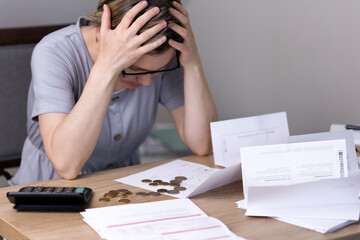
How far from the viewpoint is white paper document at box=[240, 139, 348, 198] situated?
1.27 metres

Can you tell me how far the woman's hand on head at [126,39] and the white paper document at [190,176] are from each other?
0.28m

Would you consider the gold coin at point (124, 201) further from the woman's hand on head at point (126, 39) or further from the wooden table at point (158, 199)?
the woman's hand on head at point (126, 39)

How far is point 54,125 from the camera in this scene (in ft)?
5.33

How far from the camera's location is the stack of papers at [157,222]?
113 centimetres

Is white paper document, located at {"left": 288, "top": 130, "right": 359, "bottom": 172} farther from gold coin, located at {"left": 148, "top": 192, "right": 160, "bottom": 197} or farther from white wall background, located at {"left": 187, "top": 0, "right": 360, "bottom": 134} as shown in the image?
white wall background, located at {"left": 187, "top": 0, "right": 360, "bottom": 134}

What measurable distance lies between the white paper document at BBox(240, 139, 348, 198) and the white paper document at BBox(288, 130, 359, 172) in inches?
3.0

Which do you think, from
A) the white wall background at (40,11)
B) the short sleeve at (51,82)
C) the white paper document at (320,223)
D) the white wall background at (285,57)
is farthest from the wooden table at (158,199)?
the white wall background at (40,11)

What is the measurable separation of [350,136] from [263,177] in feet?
0.80

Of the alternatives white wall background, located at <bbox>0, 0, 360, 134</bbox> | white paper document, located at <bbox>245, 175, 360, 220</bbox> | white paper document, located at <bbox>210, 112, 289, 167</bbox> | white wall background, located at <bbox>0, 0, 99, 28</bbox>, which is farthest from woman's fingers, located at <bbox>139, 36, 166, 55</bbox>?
white wall background, located at <bbox>0, 0, 99, 28</bbox>

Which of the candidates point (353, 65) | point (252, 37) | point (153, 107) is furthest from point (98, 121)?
point (252, 37)

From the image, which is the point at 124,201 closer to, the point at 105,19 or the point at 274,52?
the point at 105,19

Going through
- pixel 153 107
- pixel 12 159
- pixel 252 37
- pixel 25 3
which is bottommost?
pixel 12 159

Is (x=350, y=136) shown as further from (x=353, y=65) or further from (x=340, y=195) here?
(x=353, y=65)

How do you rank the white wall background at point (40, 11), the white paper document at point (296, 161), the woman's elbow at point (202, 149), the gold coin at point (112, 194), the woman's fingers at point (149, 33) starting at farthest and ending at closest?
the white wall background at point (40, 11) < the woman's elbow at point (202, 149) < the woman's fingers at point (149, 33) < the gold coin at point (112, 194) < the white paper document at point (296, 161)
